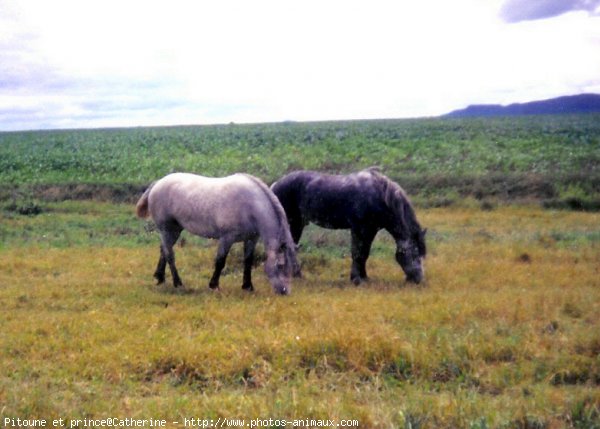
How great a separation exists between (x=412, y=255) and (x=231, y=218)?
312 cm

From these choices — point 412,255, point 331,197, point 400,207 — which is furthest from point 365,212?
point 412,255

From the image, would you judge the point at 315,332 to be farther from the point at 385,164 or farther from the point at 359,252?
the point at 385,164

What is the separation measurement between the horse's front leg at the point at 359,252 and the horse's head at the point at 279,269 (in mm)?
1641

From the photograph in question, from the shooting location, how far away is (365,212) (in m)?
11.5

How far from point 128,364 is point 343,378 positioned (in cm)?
217

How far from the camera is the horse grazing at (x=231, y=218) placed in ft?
33.2

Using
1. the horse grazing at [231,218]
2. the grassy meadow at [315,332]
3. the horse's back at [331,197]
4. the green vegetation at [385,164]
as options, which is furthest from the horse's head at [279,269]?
the green vegetation at [385,164]

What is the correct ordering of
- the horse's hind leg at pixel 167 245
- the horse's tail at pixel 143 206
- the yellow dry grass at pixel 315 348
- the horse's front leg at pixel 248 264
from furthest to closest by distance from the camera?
the horse's tail at pixel 143 206, the horse's hind leg at pixel 167 245, the horse's front leg at pixel 248 264, the yellow dry grass at pixel 315 348

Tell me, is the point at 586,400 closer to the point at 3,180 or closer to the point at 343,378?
the point at 343,378

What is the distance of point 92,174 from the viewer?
32.2 metres

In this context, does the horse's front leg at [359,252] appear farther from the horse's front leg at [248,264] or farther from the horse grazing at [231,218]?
the horse's front leg at [248,264]

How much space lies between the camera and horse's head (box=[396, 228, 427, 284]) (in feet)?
36.7

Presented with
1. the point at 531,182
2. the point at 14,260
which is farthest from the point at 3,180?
the point at 531,182

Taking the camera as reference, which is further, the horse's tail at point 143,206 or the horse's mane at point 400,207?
the horse's tail at point 143,206
